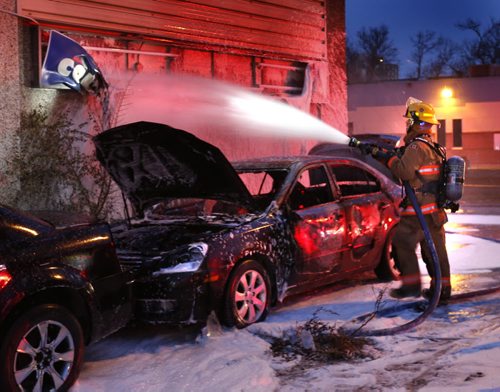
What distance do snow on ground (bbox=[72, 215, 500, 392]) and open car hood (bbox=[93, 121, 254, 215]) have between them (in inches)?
48.0

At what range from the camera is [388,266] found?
797 centimetres

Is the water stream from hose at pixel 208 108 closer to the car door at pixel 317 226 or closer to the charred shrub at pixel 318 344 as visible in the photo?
the car door at pixel 317 226

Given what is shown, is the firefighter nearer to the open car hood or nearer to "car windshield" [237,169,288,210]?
"car windshield" [237,169,288,210]

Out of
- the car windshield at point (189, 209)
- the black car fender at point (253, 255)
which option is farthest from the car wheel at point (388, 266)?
the car windshield at point (189, 209)

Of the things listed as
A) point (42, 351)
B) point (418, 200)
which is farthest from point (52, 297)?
point (418, 200)

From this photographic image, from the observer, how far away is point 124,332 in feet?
20.4

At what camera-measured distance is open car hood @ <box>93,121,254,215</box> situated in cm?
603

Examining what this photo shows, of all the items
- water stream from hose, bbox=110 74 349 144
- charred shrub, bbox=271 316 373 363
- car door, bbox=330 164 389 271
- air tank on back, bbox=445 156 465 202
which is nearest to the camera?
charred shrub, bbox=271 316 373 363

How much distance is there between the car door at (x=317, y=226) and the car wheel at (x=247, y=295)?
0.53m

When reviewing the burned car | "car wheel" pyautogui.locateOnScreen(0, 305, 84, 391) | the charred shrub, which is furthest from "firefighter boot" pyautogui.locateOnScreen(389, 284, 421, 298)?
"car wheel" pyautogui.locateOnScreen(0, 305, 84, 391)

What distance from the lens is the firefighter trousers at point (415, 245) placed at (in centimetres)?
692

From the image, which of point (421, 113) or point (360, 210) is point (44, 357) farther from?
point (421, 113)

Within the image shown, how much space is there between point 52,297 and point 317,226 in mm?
2909

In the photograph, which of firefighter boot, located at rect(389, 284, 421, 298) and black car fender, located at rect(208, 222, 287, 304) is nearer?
black car fender, located at rect(208, 222, 287, 304)
